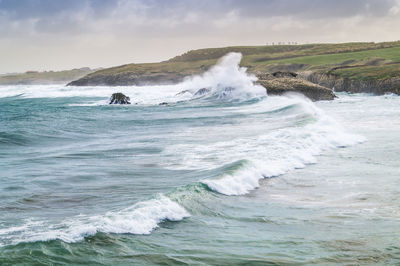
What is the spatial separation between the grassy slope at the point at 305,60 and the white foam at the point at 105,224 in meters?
41.0

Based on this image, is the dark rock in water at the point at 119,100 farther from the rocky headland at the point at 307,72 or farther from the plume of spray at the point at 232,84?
the rocky headland at the point at 307,72

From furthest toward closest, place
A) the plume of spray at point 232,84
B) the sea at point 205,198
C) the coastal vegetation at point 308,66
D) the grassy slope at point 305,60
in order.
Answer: the grassy slope at point 305,60, the coastal vegetation at point 308,66, the plume of spray at point 232,84, the sea at point 205,198

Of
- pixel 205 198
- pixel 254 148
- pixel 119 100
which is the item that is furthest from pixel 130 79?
pixel 205 198

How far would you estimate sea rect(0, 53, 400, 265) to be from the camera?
5914 mm

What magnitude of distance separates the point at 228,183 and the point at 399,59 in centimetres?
6030

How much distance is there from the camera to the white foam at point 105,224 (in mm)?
6227

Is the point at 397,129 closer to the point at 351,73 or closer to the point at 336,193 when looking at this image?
the point at 336,193

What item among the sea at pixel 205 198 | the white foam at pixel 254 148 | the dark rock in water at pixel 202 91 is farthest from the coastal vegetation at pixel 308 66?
the sea at pixel 205 198

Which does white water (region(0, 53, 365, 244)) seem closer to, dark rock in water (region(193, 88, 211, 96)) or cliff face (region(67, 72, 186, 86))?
dark rock in water (region(193, 88, 211, 96))

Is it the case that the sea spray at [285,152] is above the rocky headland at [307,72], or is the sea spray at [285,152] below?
below

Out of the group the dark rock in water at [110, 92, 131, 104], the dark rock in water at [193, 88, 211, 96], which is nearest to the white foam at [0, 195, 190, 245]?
the dark rock in water at [193, 88, 211, 96]

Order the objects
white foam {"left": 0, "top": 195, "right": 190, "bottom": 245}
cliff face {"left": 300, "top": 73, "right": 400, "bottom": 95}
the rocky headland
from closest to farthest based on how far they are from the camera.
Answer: white foam {"left": 0, "top": 195, "right": 190, "bottom": 245} < the rocky headland < cliff face {"left": 300, "top": 73, "right": 400, "bottom": 95}

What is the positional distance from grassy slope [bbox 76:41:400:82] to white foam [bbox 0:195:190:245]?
134 ft

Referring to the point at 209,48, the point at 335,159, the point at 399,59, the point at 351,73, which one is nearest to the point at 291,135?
the point at 335,159
